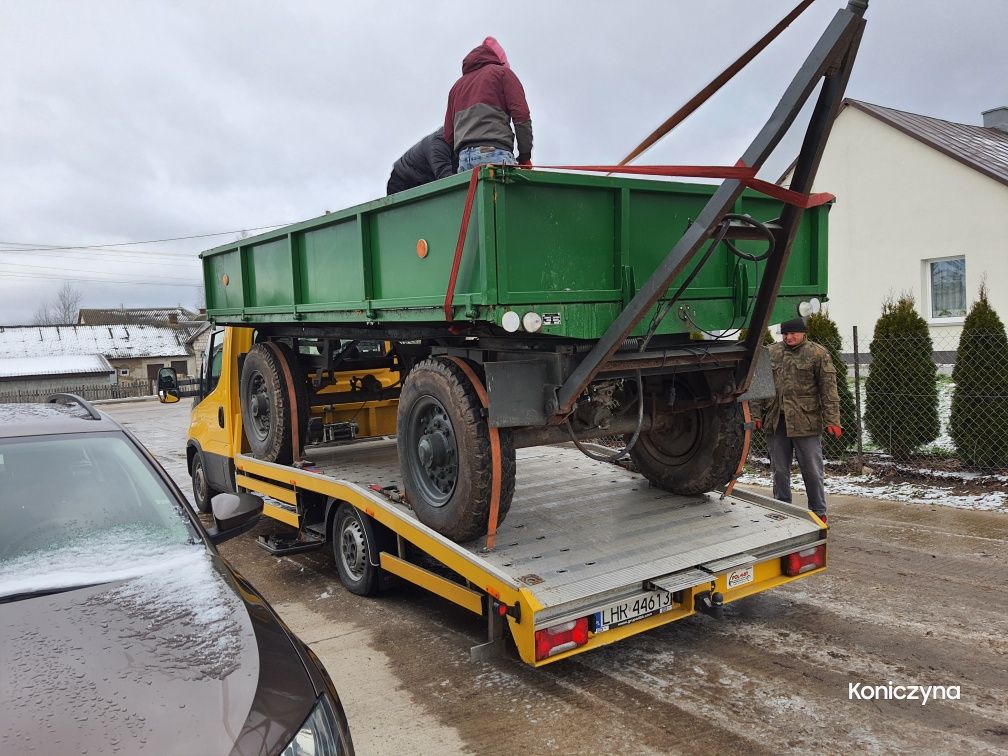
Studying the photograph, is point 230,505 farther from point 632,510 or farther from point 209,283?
point 209,283

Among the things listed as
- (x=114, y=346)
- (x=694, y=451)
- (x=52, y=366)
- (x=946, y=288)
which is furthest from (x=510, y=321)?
(x=114, y=346)

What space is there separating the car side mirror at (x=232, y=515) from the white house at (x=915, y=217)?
500 inches

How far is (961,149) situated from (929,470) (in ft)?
32.4

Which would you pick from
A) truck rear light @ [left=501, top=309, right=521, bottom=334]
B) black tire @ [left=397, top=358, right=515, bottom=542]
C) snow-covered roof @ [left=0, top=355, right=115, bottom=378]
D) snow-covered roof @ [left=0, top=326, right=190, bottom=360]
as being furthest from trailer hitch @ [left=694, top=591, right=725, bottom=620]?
snow-covered roof @ [left=0, top=326, right=190, bottom=360]

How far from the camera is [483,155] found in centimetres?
488

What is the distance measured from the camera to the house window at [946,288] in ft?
49.6

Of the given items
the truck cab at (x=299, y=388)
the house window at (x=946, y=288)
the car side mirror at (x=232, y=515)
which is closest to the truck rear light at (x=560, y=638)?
the car side mirror at (x=232, y=515)

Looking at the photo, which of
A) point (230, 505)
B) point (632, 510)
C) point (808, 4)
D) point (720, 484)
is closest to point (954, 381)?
point (720, 484)

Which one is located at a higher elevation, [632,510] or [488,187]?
[488,187]

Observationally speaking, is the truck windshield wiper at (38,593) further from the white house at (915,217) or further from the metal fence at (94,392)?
the metal fence at (94,392)

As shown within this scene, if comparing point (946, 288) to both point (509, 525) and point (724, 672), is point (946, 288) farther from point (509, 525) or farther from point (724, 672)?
point (724, 672)

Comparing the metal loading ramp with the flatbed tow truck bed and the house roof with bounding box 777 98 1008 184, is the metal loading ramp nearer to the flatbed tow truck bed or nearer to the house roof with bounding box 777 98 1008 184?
the flatbed tow truck bed

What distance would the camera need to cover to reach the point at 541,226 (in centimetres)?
393

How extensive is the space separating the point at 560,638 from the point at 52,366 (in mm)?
48609
